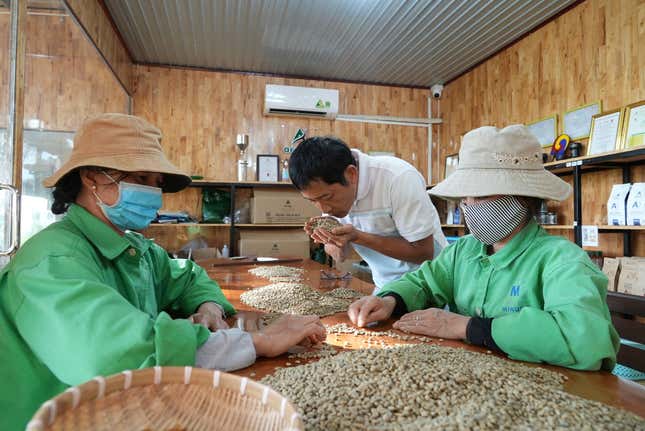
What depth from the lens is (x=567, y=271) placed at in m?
1.17

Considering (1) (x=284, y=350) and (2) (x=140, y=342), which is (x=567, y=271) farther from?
(2) (x=140, y=342)

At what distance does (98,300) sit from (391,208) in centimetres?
165

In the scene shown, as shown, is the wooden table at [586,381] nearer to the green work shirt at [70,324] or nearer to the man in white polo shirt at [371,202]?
the green work shirt at [70,324]

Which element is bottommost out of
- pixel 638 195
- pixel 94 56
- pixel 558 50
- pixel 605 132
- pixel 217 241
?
pixel 217 241

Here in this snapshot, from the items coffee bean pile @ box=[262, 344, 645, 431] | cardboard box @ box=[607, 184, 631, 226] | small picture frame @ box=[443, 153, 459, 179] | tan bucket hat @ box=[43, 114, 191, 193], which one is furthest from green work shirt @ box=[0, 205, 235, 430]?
small picture frame @ box=[443, 153, 459, 179]

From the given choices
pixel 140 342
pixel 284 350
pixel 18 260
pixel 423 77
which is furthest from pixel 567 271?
pixel 423 77

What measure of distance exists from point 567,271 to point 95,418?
46.0 inches

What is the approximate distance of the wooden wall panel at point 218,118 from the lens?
583 cm

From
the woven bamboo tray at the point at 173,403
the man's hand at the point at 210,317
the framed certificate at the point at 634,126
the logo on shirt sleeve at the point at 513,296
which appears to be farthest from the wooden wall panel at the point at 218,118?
the woven bamboo tray at the point at 173,403

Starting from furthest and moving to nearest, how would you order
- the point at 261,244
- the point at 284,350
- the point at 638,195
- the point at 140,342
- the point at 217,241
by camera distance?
the point at 217,241 → the point at 261,244 → the point at 638,195 → the point at 284,350 → the point at 140,342

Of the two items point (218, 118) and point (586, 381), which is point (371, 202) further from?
point (218, 118)

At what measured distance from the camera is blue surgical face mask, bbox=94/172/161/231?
1.27 m

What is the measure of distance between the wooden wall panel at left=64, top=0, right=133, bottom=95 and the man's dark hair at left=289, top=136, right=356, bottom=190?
2588 mm

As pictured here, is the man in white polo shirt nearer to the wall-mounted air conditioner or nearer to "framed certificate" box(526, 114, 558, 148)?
"framed certificate" box(526, 114, 558, 148)
